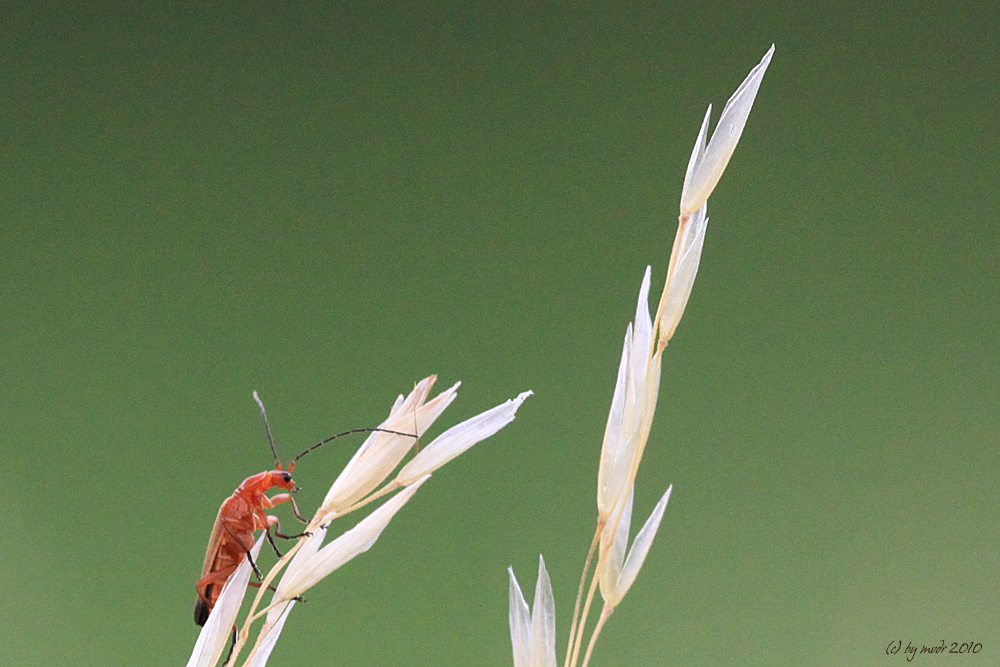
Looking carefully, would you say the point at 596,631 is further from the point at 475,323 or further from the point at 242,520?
the point at 475,323

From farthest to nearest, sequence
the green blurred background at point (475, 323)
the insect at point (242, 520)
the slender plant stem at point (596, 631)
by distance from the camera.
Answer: the green blurred background at point (475, 323), the insect at point (242, 520), the slender plant stem at point (596, 631)

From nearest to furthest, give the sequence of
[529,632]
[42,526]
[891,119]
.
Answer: [529,632], [42,526], [891,119]

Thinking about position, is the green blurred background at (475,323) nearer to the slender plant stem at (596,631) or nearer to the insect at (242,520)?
the insect at (242,520)

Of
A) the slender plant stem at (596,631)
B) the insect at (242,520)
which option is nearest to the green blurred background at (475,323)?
the insect at (242,520)

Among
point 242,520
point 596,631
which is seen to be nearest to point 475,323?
point 242,520

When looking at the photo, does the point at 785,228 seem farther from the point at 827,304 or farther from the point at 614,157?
the point at 614,157

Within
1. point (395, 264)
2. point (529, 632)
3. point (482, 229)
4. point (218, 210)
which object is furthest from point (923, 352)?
point (529, 632)

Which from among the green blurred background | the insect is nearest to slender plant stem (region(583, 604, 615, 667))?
the insect

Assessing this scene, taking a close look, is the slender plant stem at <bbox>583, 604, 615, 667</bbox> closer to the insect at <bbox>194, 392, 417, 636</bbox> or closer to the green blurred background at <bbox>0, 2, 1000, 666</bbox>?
the insect at <bbox>194, 392, 417, 636</bbox>
